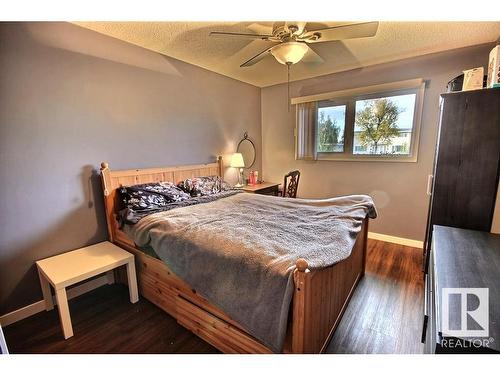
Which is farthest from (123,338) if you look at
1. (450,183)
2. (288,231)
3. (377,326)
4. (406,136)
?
(406,136)

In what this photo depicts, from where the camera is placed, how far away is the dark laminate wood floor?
1.54 m

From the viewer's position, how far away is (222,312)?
1.39 m

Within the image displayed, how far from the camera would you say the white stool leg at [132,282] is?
194 centimetres

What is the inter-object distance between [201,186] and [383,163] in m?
2.46

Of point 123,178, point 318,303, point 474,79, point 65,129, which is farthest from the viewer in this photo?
point 123,178

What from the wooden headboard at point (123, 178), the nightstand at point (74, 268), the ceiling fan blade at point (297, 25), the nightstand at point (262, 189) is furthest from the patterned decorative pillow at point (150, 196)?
the ceiling fan blade at point (297, 25)

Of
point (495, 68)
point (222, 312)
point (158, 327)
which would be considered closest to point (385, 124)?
point (495, 68)

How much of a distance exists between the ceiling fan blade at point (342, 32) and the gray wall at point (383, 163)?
1586mm

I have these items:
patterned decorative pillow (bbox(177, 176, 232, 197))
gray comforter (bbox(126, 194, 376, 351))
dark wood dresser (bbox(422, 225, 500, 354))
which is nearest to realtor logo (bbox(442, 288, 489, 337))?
dark wood dresser (bbox(422, 225, 500, 354))

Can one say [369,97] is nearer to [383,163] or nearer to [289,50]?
[383,163]

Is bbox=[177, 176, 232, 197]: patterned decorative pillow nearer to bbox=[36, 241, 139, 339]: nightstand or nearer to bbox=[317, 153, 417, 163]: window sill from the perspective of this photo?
bbox=[36, 241, 139, 339]: nightstand

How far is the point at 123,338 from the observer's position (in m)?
1.62

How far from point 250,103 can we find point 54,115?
277 centimetres

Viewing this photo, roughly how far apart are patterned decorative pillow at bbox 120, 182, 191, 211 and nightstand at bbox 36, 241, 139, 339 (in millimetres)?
434
